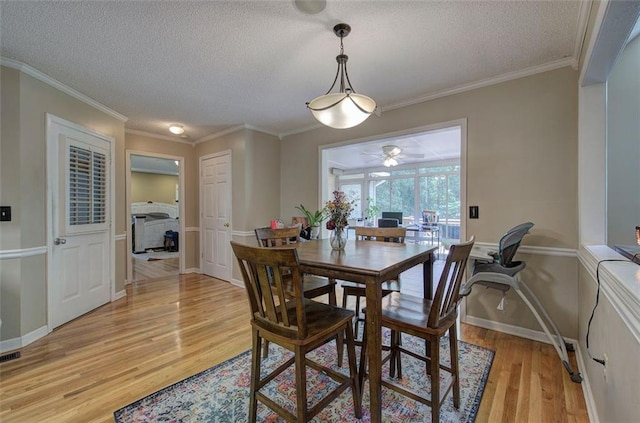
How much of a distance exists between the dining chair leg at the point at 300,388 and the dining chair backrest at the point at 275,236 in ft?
3.77

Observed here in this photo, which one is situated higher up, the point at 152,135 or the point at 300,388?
the point at 152,135

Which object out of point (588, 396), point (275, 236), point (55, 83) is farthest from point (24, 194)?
point (588, 396)

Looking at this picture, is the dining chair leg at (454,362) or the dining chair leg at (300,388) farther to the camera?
the dining chair leg at (454,362)

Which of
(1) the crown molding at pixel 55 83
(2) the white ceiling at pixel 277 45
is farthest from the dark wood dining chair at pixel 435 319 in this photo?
(1) the crown molding at pixel 55 83

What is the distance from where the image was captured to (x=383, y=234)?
8.57 ft

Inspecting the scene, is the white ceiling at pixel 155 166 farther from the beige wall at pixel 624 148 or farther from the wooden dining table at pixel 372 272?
the beige wall at pixel 624 148

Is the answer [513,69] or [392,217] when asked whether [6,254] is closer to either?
[513,69]

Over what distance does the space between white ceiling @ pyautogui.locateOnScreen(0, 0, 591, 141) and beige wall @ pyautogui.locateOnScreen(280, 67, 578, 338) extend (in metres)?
0.21

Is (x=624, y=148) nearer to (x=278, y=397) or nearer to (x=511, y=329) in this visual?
(x=511, y=329)

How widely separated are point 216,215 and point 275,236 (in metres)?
2.78

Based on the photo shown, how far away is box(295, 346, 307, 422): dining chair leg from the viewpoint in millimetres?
1271

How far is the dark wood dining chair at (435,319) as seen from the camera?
54.8 inches

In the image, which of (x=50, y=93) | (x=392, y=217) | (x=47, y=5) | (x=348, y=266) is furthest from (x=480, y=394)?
(x=392, y=217)

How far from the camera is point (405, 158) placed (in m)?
7.12
